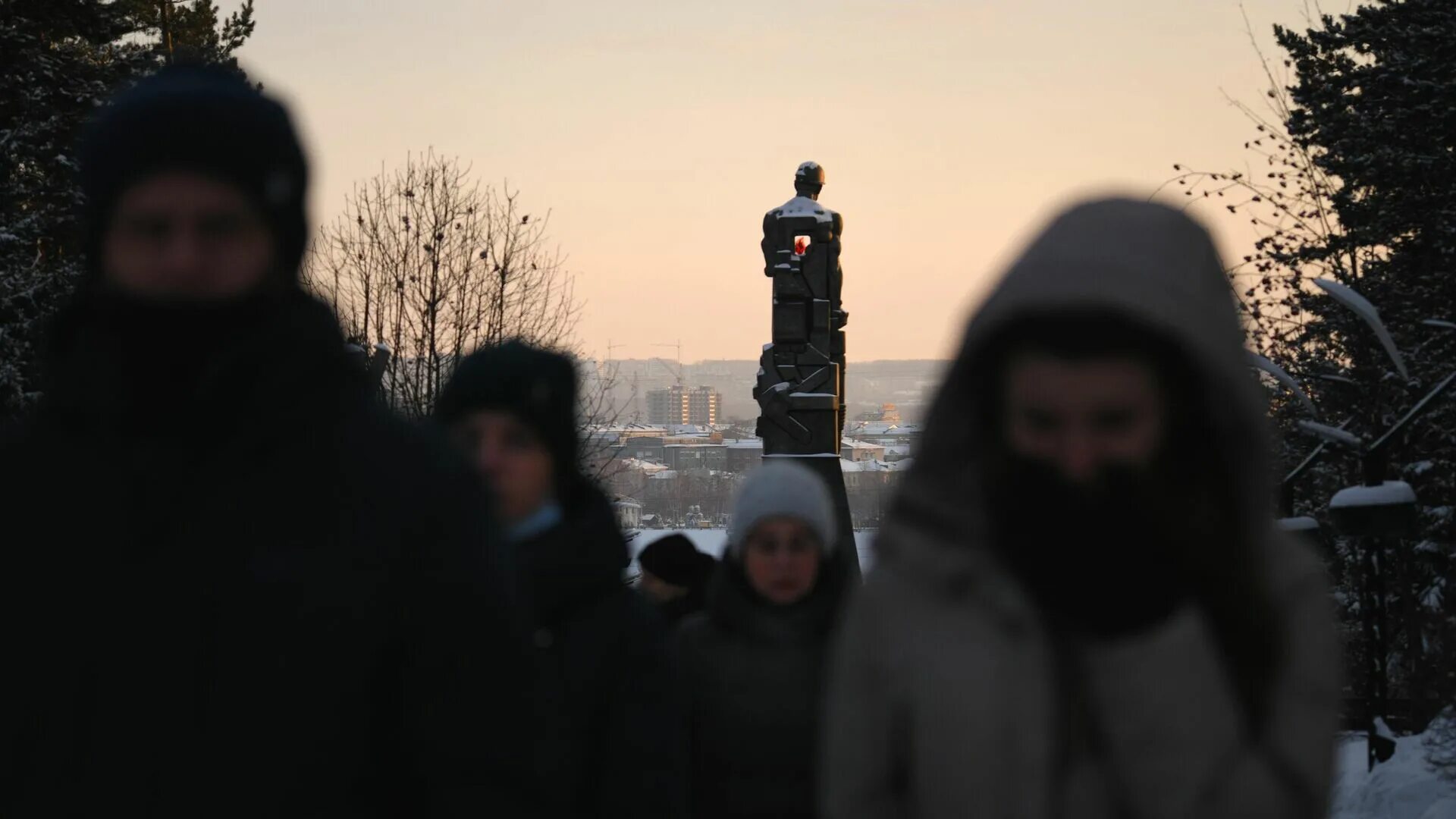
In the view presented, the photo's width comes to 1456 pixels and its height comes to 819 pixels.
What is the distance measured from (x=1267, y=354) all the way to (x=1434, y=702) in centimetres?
1096

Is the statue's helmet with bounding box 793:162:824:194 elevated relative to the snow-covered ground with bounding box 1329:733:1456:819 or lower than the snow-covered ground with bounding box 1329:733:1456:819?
elevated

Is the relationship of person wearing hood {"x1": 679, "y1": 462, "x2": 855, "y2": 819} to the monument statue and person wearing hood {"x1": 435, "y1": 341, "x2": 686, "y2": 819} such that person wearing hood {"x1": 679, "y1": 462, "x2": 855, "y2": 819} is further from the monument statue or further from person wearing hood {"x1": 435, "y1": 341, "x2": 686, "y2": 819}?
the monument statue

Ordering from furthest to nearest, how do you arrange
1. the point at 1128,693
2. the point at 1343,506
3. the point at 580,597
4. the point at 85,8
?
the point at 85,8 < the point at 1343,506 < the point at 580,597 < the point at 1128,693

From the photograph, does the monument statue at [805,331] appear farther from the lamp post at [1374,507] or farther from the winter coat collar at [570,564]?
the winter coat collar at [570,564]

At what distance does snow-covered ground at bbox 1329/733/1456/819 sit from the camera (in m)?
10.8

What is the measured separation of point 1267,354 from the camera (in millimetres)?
21453

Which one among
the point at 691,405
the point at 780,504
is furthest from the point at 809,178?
the point at 691,405

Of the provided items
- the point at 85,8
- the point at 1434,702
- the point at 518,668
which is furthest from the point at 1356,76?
the point at 518,668

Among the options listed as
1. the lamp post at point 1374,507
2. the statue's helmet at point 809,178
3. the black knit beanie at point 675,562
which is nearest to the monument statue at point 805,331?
the statue's helmet at point 809,178

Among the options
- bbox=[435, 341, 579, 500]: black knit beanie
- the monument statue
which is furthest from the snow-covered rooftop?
the monument statue

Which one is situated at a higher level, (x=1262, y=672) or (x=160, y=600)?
(x=160, y=600)

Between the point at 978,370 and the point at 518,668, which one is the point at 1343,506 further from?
the point at 518,668

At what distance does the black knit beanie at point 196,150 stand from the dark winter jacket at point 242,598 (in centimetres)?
Result: 13

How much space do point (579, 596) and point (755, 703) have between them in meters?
1.25
